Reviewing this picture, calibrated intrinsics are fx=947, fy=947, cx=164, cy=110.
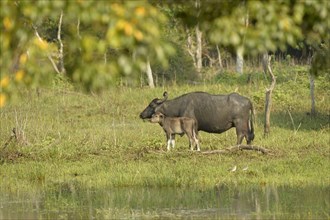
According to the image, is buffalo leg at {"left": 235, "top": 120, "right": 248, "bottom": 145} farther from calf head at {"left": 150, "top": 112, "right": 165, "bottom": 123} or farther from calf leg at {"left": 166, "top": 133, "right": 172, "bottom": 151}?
calf head at {"left": 150, "top": 112, "right": 165, "bottom": 123}

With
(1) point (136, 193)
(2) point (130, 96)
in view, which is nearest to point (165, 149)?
(1) point (136, 193)

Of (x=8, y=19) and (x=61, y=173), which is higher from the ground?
(x=8, y=19)

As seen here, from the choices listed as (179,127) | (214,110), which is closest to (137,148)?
(179,127)

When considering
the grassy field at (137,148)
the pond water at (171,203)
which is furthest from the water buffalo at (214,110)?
the pond water at (171,203)

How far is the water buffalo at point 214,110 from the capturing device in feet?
61.6

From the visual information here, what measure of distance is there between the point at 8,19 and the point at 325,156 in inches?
444

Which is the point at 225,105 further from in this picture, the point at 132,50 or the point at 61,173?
the point at 132,50

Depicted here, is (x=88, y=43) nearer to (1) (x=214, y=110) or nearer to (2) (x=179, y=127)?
(2) (x=179, y=127)

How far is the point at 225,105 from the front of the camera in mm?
19016

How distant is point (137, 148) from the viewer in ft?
57.6

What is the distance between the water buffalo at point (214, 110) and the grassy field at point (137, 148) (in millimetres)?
390

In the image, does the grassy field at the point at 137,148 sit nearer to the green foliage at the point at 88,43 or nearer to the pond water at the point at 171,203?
the pond water at the point at 171,203

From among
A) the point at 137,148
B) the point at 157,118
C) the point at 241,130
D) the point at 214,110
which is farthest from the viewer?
the point at 214,110

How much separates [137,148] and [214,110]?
7.24 feet
